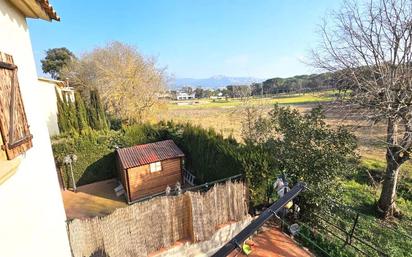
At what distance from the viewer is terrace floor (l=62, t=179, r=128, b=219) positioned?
33.6 feet

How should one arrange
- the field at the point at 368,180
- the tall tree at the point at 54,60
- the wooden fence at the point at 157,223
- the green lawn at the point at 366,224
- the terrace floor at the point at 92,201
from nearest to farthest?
the wooden fence at the point at 157,223
the green lawn at the point at 366,224
the field at the point at 368,180
the terrace floor at the point at 92,201
the tall tree at the point at 54,60

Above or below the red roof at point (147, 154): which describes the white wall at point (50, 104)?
above

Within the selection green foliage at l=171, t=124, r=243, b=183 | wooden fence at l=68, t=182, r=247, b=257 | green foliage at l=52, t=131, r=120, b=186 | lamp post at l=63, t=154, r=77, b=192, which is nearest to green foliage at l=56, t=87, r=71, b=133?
green foliage at l=52, t=131, r=120, b=186

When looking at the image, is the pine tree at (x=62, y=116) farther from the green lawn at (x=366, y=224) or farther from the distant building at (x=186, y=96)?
the distant building at (x=186, y=96)

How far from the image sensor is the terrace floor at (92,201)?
A: 1024cm

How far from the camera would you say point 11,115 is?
2.74 m

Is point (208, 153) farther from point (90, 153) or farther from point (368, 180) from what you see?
point (368, 180)

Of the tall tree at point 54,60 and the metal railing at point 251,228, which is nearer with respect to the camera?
the metal railing at point 251,228

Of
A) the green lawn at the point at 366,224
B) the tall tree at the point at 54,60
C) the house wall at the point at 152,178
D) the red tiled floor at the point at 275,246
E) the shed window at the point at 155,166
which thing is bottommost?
the green lawn at the point at 366,224

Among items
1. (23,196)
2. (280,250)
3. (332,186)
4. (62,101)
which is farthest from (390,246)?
(62,101)

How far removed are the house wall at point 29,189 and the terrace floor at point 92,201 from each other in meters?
5.80

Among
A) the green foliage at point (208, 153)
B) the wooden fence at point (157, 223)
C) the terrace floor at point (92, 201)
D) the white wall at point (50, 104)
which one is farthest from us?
the white wall at point (50, 104)

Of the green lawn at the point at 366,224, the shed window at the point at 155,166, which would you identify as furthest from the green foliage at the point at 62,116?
the green lawn at the point at 366,224

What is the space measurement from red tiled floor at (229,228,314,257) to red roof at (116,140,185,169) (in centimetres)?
597
